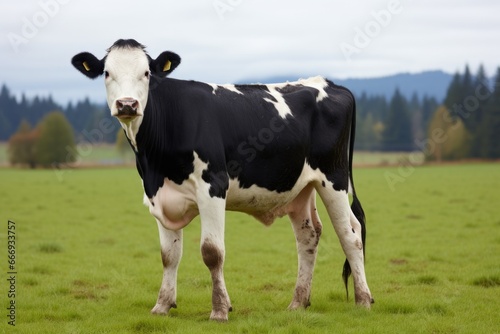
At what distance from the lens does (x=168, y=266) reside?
8055 mm

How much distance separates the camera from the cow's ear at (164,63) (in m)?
7.43

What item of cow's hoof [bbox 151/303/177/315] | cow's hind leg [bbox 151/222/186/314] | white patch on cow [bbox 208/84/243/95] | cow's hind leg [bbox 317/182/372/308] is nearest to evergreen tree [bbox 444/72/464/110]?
cow's hind leg [bbox 317/182/372/308]

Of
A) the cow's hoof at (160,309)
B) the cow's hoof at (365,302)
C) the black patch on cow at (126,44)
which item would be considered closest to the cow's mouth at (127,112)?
the black patch on cow at (126,44)

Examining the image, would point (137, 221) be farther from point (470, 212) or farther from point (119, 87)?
point (119, 87)

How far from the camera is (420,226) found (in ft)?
61.2

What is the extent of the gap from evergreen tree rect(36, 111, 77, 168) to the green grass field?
5840 centimetres

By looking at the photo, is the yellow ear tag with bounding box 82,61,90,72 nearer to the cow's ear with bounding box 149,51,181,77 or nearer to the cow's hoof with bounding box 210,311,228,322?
the cow's ear with bounding box 149,51,181,77

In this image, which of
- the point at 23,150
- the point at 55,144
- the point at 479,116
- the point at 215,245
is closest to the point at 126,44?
the point at 215,245

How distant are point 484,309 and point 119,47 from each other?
512cm

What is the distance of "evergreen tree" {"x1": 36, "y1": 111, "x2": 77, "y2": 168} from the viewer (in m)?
79.8

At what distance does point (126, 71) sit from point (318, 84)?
9.40ft

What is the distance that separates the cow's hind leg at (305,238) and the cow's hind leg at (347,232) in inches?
13.2

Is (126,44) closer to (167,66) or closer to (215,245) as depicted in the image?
(167,66)

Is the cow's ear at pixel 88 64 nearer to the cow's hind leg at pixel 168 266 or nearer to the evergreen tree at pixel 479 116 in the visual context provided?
the cow's hind leg at pixel 168 266
